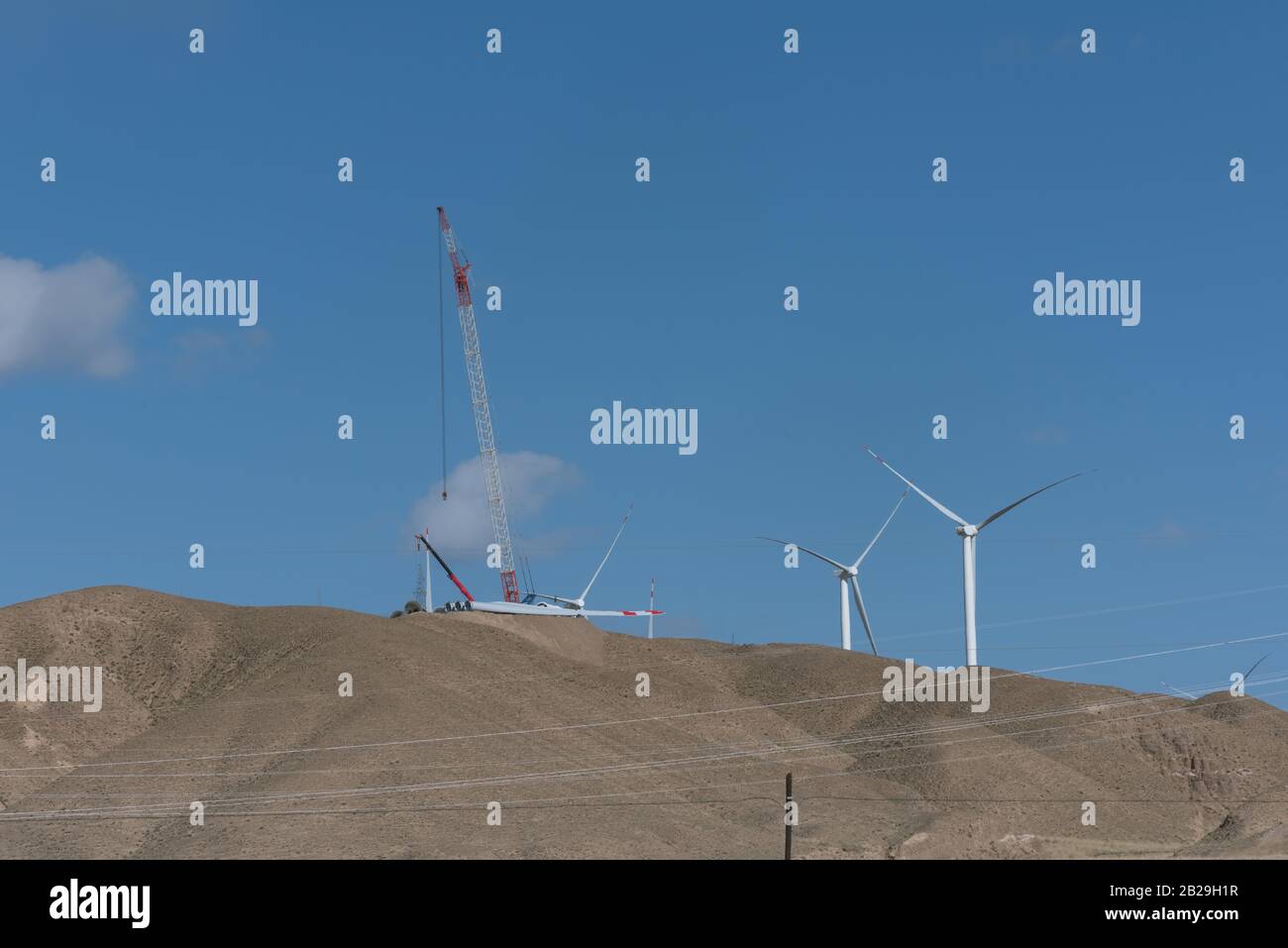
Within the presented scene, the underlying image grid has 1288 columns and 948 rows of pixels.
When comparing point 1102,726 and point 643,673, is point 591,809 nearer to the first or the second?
point 643,673

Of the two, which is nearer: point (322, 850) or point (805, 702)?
point (322, 850)

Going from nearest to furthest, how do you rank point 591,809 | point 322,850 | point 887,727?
1. point 322,850
2. point 591,809
3. point 887,727

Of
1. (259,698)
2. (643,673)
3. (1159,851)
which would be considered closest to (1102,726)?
(1159,851)

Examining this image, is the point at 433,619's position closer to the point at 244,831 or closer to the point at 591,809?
the point at 591,809

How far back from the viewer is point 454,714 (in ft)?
522

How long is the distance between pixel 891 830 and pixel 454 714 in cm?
4313

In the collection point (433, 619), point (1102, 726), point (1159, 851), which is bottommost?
point (1159, 851)

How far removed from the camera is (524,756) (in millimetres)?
153375

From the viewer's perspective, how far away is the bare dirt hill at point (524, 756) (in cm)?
13125

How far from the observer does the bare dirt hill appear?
131 m
